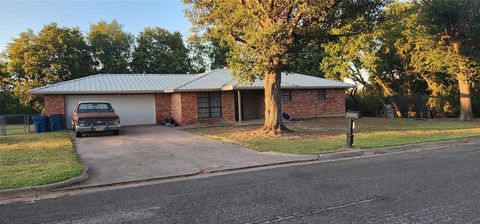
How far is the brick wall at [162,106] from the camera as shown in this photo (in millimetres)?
25062

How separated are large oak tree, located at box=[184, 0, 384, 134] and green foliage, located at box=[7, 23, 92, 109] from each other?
26.9 meters

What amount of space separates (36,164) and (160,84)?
1647cm

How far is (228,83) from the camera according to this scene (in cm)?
2366

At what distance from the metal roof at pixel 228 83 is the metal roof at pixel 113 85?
1828mm

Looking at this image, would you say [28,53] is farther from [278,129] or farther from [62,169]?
[62,169]

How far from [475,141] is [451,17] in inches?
460

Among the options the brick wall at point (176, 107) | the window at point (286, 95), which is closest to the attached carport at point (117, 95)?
the brick wall at point (176, 107)

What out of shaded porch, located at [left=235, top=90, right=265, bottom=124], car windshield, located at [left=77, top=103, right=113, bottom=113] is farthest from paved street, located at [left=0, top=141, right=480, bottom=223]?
shaded porch, located at [left=235, top=90, right=265, bottom=124]

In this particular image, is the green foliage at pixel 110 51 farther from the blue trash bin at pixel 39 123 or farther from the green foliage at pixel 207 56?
the blue trash bin at pixel 39 123

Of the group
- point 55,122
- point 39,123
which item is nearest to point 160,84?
point 55,122

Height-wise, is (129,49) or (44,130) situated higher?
(129,49)

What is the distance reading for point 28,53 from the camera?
38.0 metres

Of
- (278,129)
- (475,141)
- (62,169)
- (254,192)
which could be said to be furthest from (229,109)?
(254,192)

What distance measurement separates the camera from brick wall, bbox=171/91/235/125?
22.5m
